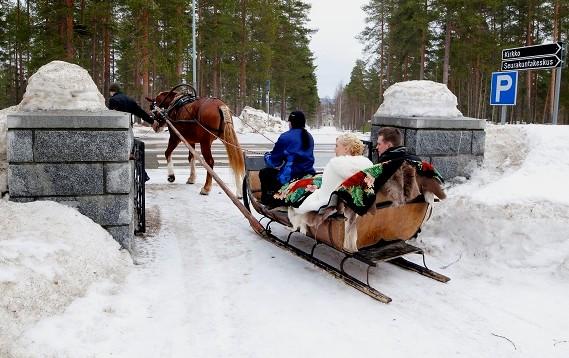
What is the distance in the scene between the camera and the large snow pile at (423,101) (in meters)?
7.19

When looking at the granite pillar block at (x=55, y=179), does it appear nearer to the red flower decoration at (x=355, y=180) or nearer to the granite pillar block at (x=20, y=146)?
the granite pillar block at (x=20, y=146)

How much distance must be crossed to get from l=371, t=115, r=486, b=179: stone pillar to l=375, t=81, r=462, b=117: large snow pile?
0.26 m

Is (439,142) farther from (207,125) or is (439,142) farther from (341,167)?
(207,125)

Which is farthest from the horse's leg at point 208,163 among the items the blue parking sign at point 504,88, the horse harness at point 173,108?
the blue parking sign at point 504,88

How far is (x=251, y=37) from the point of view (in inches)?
1577

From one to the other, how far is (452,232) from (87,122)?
14.8ft

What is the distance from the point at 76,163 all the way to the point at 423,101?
4.93m

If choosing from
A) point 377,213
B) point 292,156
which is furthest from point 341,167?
point 292,156

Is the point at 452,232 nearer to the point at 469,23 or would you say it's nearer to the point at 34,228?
the point at 34,228

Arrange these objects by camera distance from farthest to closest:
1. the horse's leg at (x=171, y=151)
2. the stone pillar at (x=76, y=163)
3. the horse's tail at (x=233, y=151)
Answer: the horse's leg at (x=171, y=151) < the horse's tail at (x=233, y=151) < the stone pillar at (x=76, y=163)

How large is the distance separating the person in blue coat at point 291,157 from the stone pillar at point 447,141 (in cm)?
159

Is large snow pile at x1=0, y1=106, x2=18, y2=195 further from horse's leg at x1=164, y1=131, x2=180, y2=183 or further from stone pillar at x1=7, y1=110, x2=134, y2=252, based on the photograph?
horse's leg at x1=164, y1=131, x2=180, y2=183

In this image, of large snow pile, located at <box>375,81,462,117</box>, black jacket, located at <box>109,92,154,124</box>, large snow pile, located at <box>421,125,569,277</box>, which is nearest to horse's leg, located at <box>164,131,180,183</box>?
black jacket, located at <box>109,92,154,124</box>

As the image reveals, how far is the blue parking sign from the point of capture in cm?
824
